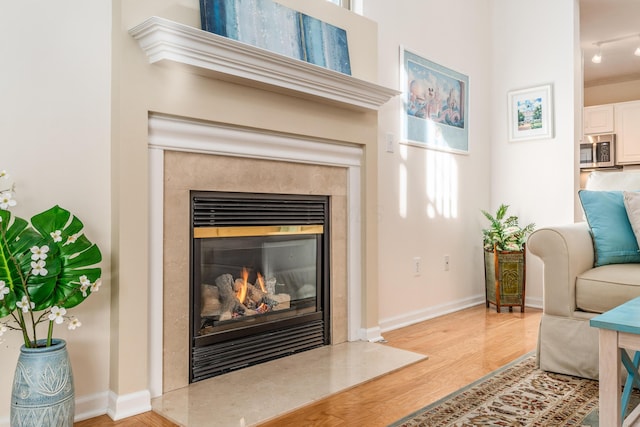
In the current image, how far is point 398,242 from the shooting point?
3.23 meters

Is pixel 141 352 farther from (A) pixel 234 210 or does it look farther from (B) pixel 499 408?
(B) pixel 499 408

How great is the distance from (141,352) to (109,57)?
3.76 feet

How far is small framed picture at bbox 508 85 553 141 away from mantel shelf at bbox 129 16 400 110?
6.54 ft

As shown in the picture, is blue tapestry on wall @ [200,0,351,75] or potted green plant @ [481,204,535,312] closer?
blue tapestry on wall @ [200,0,351,75]

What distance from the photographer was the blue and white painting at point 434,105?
330 cm

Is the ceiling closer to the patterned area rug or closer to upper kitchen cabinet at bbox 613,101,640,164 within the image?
upper kitchen cabinet at bbox 613,101,640,164

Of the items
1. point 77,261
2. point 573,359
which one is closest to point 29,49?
point 77,261

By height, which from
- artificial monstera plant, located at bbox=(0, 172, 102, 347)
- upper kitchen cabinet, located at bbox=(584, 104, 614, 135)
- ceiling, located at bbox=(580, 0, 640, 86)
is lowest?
artificial monstera plant, located at bbox=(0, 172, 102, 347)

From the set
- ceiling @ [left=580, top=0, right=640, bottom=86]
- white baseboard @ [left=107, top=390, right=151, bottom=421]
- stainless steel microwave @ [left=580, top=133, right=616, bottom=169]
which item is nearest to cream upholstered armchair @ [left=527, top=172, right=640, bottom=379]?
white baseboard @ [left=107, top=390, right=151, bottom=421]

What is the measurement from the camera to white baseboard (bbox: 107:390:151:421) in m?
1.78

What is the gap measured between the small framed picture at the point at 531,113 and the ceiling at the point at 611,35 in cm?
98

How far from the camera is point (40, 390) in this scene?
4.88 feet

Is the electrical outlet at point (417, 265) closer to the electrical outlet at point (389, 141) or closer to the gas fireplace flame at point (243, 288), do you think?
the electrical outlet at point (389, 141)

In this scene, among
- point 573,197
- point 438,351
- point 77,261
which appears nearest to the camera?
point 77,261
